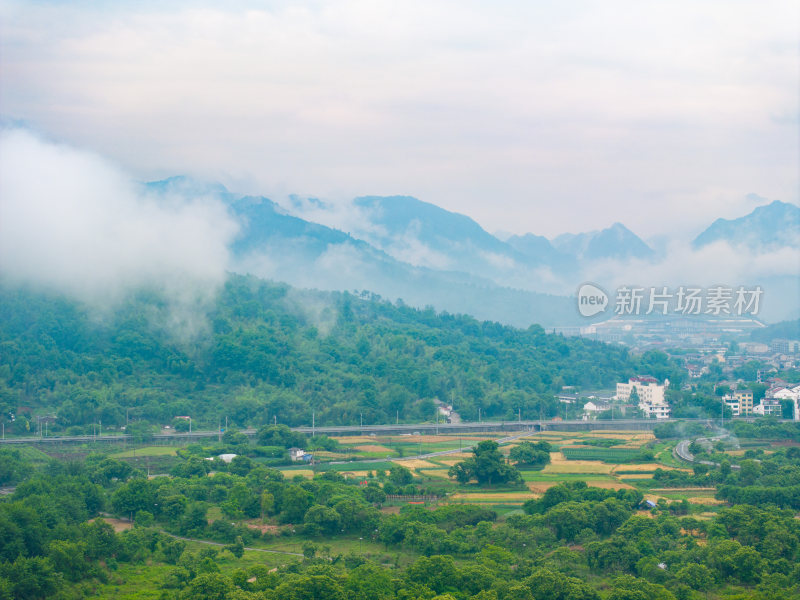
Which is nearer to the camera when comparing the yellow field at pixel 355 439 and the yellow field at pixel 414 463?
the yellow field at pixel 414 463

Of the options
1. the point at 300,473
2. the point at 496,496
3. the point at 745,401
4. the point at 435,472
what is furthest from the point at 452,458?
the point at 745,401

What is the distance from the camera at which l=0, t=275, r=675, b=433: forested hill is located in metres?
37.0

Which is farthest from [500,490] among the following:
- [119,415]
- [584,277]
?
[584,277]

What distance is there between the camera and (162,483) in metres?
23.4

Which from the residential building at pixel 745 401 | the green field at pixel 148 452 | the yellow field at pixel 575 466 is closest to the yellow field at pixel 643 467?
the yellow field at pixel 575 466

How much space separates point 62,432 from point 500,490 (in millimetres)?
17208

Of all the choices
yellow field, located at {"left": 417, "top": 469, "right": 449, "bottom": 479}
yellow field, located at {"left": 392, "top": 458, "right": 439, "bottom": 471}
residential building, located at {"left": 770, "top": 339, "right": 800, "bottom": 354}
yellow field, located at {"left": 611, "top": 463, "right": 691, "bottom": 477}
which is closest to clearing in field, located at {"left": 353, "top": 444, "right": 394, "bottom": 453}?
yellow field, located at {"left": 392, "top": 458, "right": 439, "bottom": 471}

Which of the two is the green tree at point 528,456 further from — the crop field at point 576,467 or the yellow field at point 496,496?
the yellow field at point 496,496

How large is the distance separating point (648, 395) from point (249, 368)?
18.9 metres

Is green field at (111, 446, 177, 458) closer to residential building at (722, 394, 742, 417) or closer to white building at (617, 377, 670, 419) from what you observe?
white building at (617, 377, 670, 419)

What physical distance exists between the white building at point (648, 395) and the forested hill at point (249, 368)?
4.03 m

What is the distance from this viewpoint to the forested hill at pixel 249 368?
37.0 m

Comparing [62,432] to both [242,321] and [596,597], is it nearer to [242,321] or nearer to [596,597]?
[242,321]

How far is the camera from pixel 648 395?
1716 inches
